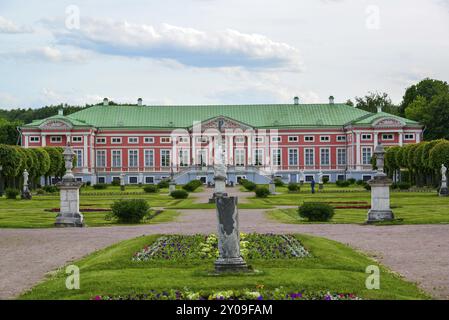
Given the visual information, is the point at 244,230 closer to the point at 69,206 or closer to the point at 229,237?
the point at 69,206

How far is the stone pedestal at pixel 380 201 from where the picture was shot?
24812mm

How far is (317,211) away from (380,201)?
7.74ft

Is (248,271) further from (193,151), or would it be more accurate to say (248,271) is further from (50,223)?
(193,151)

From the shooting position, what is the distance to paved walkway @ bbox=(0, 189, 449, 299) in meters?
13.0

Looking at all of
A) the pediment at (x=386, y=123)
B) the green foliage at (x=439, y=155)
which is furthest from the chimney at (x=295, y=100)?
the green foliage at (x=439, y=155)

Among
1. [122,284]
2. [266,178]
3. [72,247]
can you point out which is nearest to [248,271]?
[122,284]

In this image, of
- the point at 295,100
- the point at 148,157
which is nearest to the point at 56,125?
the point at 148,157

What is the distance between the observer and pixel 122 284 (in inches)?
447

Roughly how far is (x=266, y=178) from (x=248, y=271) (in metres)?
68.5

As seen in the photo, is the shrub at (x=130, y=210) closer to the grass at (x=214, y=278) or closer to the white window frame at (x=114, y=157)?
the grass at (x=214, y=278)

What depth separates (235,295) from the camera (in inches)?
398

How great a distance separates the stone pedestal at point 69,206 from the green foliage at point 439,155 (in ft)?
104

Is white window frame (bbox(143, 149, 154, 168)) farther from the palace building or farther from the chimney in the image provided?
the chimney
